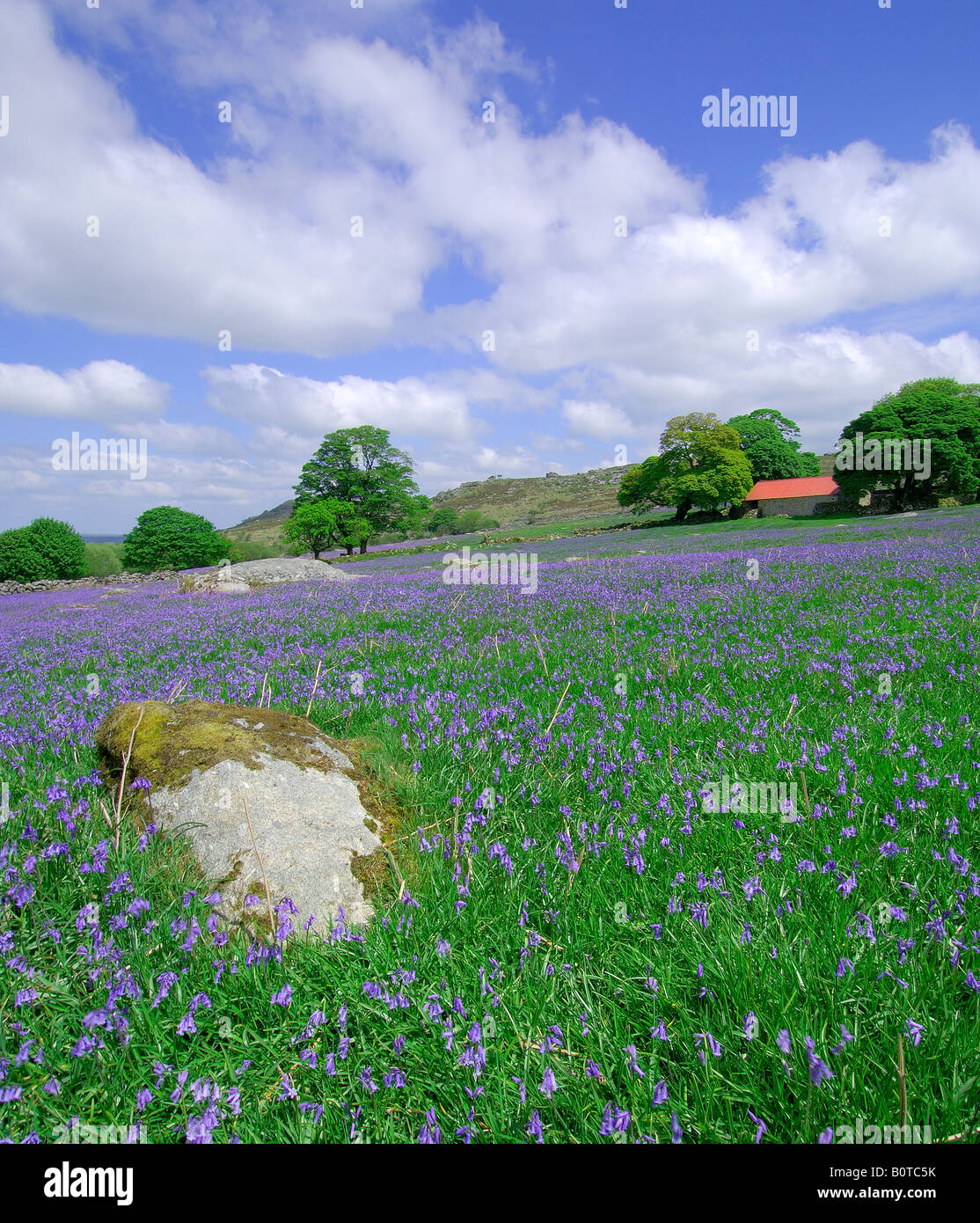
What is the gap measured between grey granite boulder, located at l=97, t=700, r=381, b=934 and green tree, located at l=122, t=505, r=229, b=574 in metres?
72.2

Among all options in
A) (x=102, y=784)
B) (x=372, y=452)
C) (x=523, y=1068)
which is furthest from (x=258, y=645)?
(x=372, y=452)

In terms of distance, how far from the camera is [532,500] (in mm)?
152875

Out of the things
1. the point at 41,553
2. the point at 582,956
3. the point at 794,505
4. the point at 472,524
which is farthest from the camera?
the point at 472,524

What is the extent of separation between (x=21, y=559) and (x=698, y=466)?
68186 mm

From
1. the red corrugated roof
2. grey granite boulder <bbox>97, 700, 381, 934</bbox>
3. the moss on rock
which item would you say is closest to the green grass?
grey granite boulder <bbox>97, 700, 381, 934</bbox>

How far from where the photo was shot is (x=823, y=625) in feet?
23.7

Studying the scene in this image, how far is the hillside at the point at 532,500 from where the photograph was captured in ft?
373

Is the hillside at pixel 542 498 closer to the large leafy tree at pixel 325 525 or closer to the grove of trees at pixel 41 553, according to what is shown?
the large leafy tree at pixel 325 525

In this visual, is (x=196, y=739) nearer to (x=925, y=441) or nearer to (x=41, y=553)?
(x=41, y=553)

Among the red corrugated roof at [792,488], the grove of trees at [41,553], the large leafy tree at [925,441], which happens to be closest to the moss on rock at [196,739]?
the grove of trees at [41,553]

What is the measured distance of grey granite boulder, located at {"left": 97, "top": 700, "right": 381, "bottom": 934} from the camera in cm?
271

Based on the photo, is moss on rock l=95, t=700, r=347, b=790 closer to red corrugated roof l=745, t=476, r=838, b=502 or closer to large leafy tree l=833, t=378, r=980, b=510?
large leafy tree l=833, t=378, r=980, b=510

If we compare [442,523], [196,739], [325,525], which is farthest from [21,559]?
[196,739]

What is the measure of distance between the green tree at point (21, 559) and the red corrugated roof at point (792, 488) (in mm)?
72121
